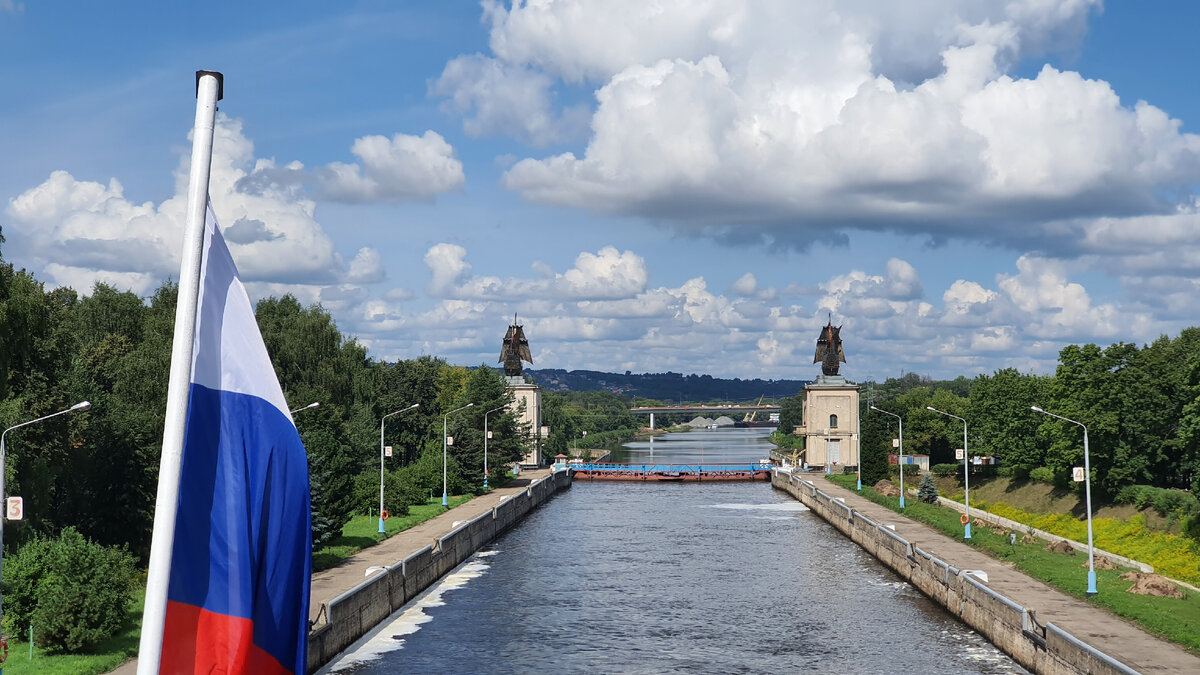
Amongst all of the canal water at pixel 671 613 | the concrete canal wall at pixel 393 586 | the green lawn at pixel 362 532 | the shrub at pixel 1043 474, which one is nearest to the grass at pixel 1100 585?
the canal water at pixel 671 613

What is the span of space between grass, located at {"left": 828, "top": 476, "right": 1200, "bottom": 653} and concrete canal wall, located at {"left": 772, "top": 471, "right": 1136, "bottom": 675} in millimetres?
3427

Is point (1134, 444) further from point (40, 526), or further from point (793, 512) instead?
point (40, 526)

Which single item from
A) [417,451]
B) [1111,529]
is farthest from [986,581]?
[417,451]

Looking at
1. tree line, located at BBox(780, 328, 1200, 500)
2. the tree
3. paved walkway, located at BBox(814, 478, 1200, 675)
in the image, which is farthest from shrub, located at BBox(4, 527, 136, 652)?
the tree

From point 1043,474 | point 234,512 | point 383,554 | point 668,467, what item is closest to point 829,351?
point 668,467

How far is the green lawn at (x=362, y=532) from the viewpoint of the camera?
168 feet

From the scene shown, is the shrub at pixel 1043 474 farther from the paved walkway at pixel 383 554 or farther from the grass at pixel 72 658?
the grass at pixel 72 658

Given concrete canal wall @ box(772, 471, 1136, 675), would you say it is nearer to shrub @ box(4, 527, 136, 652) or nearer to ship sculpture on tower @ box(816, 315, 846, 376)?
shrub @ box(4, 527, 136, 652)

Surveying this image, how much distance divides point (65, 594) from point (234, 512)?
2735 cm

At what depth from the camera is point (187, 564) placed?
7.36 m

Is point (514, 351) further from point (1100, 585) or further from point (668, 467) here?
point (1100, 585)

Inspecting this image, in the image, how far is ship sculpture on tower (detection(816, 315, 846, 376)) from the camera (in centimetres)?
13700

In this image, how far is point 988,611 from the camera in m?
40.9

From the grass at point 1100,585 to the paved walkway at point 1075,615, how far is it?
378mm
